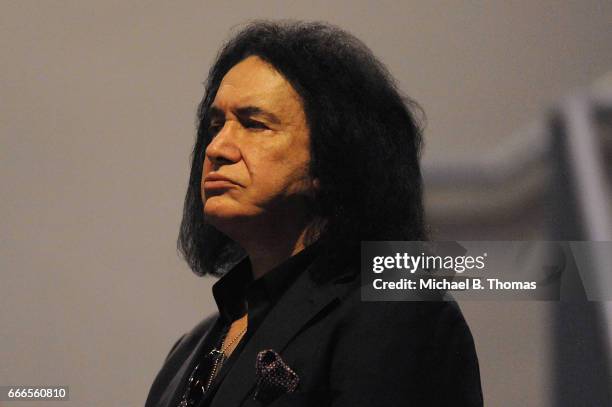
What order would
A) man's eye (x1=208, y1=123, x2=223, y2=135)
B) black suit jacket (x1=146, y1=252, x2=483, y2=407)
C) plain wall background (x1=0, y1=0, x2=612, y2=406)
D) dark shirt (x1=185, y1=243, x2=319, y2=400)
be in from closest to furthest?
black suit jacket (x1=146, y1=252, x2=483, y2=407) < dark shirt (x1=185, y1=243, x2=319, y2=400) < man's eye (x1=208, y1=123, x2=223, y2=135) < plain wall background (x1=0, y1=0, x2=612, y2=406)

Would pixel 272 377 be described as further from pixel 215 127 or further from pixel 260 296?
pixel 215 127

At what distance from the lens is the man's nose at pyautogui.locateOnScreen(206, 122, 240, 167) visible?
1588 millimetres

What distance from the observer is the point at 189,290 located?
199cm

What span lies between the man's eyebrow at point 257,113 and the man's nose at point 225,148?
2 cm

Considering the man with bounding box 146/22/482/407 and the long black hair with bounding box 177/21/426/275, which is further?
the long black hair with bounding box 177/21/426/275

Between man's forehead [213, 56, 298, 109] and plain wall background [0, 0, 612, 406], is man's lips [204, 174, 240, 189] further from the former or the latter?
plain wall background [0, 0, 612, 406]

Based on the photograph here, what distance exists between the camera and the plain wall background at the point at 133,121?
181 centimetres

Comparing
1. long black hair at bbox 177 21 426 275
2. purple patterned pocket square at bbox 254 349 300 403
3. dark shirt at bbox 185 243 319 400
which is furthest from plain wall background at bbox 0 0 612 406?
purple patterned pocket square at bbox 254 349 300 403

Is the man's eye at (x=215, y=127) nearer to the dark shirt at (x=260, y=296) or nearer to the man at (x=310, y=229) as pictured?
the man at (x=310, y=229)

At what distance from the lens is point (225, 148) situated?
5.23ft

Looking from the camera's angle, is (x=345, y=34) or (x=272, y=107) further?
(x=345, y=34)

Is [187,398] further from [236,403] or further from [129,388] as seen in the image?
[129,388]

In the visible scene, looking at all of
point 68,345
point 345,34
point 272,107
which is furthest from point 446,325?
point 68,345

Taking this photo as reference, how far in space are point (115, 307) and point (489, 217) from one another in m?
0.68
